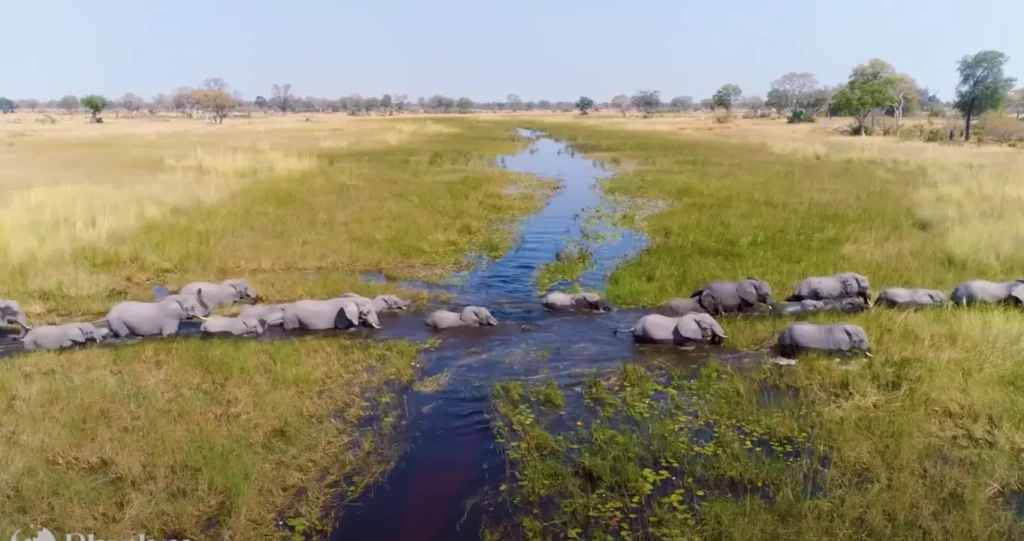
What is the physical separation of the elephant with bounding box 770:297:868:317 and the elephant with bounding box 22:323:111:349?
11.5 meters

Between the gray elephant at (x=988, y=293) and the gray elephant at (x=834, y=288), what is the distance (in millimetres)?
1453

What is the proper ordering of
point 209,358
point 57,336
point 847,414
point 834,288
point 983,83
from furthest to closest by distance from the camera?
point 983,83
point 834,288
point 57,336
point 209,358
point 847,414

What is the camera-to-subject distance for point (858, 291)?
11742mm

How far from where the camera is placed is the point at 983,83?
50.5 meters

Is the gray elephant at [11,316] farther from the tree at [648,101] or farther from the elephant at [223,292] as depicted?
the tree at [648,101]

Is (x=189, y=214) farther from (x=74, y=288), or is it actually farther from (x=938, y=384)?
(x=938, y=384)

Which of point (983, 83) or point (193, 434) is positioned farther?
point (983, 83)

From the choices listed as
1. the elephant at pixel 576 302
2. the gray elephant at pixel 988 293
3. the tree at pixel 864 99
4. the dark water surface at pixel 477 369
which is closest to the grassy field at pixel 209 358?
the dark water surface at pixel 477 369

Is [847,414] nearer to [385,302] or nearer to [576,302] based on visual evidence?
[576,302]

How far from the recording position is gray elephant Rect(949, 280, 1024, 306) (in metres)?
11.0

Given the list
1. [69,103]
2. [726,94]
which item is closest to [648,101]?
[726,94]

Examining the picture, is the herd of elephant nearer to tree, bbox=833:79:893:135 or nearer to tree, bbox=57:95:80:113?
tree, bbox=833:79:893:135

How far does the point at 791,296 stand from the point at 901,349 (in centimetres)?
291

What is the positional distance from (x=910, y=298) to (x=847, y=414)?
16.5 ft
